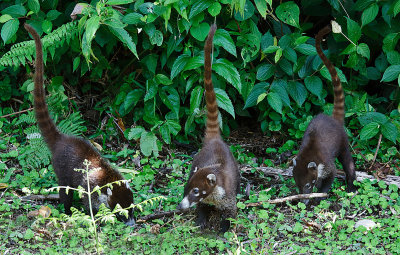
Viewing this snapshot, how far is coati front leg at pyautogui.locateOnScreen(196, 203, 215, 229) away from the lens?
5523 mm

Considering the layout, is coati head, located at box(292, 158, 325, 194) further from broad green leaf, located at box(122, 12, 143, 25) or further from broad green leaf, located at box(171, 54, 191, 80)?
broad green leaf, located at box(122, 12, 143, 25)

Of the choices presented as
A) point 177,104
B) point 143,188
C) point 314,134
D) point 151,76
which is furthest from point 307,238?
point 151,76

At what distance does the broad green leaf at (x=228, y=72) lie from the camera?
621 cm

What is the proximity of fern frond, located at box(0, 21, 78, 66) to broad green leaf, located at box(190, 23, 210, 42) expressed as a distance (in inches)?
50.7

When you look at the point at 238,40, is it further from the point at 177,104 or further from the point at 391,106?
the point at 391,106

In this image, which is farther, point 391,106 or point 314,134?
point 391,106

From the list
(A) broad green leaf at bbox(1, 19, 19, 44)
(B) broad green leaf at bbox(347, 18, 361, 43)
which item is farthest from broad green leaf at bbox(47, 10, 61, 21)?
(B) broad green leaf at bbox(347, 18, 361, 43)

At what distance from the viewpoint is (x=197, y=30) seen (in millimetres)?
6129

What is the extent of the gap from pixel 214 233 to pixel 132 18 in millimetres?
2405

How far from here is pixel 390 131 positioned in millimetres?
6508

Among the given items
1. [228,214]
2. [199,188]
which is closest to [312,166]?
[228,214]

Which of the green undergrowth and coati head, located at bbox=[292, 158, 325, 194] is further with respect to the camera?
coati head, located at bbox=[292, 158, 325, 194]

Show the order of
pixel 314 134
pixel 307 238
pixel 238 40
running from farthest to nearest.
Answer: pixel 238 40
pixel 314 134
pixel 307 238

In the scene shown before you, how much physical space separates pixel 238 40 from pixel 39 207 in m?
2.78
